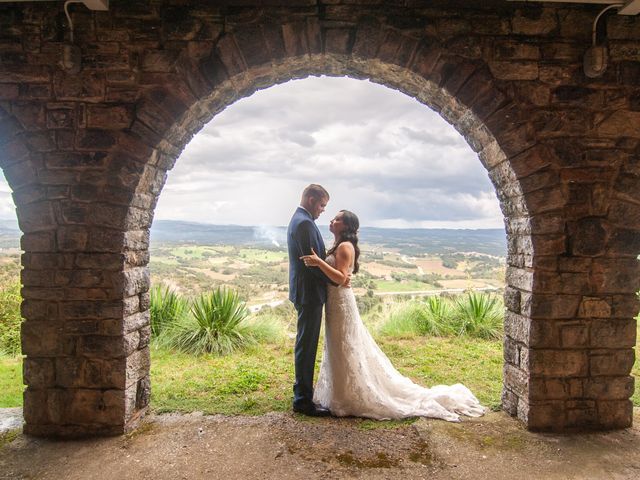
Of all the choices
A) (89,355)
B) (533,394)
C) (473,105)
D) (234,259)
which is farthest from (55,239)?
(234,259)

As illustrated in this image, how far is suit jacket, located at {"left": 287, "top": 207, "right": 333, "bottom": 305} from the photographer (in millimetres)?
3455

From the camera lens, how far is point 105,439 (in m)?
3.07

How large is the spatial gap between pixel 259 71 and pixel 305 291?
5.65 feet

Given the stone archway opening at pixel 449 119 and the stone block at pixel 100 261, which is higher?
the stone archway opening at pixel 449 119

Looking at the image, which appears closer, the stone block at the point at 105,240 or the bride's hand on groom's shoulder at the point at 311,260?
the stone block at the point at 105,240

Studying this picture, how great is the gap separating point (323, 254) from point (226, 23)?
6.08ft

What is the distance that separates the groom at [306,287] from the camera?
346cm

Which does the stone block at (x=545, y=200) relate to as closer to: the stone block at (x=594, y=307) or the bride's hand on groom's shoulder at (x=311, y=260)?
the stone block at (x=594, y=307)

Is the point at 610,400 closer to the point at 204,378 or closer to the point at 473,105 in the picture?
the point at 473,105

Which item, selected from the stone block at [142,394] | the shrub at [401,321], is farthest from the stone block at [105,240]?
the shrub at [401,321]

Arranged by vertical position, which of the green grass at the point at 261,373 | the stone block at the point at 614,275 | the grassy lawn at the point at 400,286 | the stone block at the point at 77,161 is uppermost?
the stone block at the point at 77,161

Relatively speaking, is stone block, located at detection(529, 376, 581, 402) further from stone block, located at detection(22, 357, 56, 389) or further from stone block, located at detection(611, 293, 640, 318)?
stone block, located at detection(22, 357, 56, 389)

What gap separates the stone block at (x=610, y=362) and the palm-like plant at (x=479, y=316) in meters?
2.85

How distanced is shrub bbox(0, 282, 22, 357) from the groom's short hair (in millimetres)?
4454
